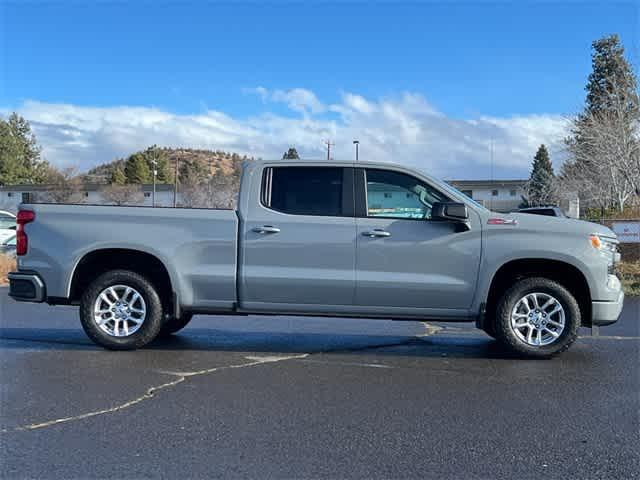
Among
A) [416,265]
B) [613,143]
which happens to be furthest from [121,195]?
[416,265]

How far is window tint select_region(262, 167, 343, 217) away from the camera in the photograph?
254 inches

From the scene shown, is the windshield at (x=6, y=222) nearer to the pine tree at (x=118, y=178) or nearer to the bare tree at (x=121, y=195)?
the bare tree at (x=121, y=195)

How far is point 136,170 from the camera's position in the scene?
76000mm

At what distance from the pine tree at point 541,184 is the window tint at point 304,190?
39630 mm

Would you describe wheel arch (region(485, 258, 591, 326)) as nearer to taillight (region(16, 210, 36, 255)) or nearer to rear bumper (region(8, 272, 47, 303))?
rear bumper (region(8, 272, 47, 303))

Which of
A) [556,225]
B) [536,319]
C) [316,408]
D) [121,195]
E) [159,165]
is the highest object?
[159,165]

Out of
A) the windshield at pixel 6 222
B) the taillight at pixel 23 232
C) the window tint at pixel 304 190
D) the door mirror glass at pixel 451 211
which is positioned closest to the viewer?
the door mirror glass at pixel 451 211

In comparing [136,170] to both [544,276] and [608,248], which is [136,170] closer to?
[544,276]

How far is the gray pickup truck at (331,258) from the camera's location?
6219mm

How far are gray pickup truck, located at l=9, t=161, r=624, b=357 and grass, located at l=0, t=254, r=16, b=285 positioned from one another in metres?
8.21

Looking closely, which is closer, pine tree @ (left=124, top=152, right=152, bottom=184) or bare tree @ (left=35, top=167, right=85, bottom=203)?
bare tree @ (left=35, top=167, right=85, bottom=203)

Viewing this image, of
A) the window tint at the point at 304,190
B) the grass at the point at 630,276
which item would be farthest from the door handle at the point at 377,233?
the grass at the point at 630,276

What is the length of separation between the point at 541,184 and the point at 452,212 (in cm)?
5234

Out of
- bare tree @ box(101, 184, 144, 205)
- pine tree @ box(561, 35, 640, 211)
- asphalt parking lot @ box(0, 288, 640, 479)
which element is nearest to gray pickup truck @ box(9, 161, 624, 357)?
asphalt parking lot @ box(0, 288, 640, 479)
